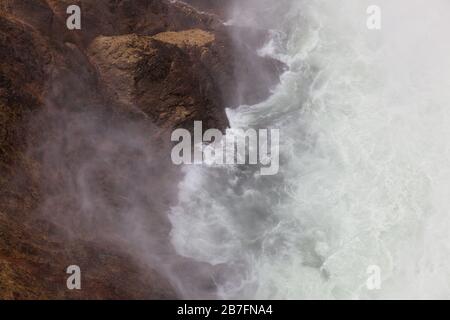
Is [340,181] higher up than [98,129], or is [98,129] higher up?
[98,129]

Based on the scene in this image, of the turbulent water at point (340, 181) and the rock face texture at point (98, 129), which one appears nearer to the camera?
the rock face texture at point (98, 129)

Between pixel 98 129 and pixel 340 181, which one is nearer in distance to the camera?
pixel 98 129

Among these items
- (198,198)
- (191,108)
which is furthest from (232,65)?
(198,198)

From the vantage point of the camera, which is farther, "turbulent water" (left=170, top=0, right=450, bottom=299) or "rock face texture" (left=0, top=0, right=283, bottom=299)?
"turbulent water" (left=170, top=0, right=450, bottom=299)
